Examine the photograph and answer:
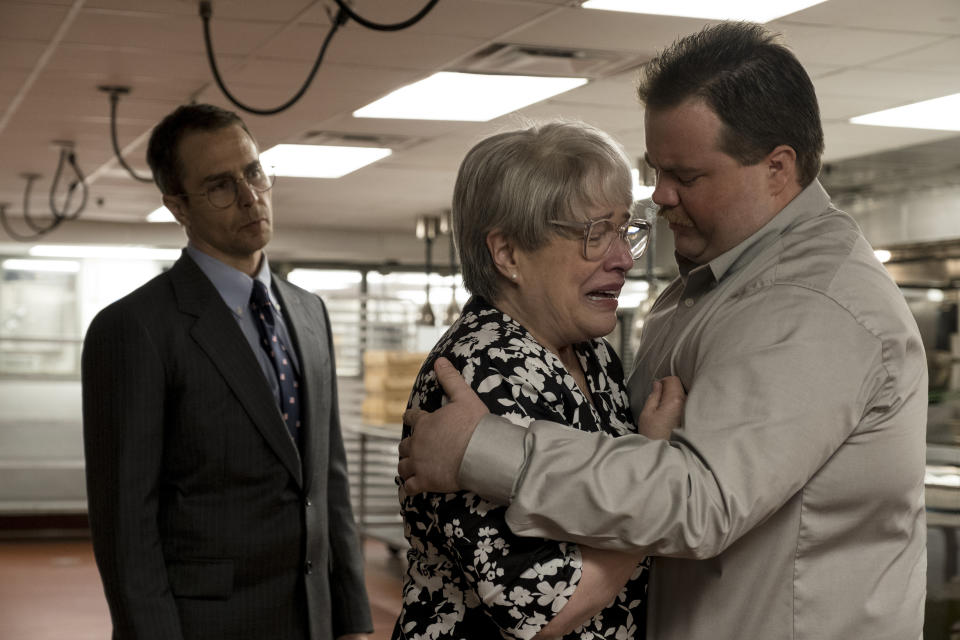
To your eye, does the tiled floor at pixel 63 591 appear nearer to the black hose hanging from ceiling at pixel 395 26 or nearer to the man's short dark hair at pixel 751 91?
the black hose hanging from ceiling at pixel 395 26

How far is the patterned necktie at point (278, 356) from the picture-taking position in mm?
2479

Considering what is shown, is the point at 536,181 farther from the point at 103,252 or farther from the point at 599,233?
the point at 103,252

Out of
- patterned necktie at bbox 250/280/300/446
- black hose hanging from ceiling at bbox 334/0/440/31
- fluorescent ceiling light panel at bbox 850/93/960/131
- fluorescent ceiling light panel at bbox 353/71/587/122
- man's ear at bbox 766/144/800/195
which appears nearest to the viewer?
man's ear at bbox 766/144/800/195

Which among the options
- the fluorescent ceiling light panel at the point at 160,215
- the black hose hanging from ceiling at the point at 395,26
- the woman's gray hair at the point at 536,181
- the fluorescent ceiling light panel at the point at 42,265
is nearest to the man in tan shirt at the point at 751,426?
the woman's gray hair at the point at 536,181

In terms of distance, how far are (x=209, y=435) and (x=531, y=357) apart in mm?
922

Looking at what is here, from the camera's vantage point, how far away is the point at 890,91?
5289 mm

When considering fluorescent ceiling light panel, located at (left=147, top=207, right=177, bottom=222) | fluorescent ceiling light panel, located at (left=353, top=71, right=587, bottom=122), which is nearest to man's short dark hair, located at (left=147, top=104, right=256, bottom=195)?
fluorescent ceiling light panel, located at (left=353, top=71, right=587, bottom=122)

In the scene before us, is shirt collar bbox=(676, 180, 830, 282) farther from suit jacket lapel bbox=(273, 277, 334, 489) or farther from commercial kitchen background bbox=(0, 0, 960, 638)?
commercial kitchen background bbox=(0, 0, 960, 638)

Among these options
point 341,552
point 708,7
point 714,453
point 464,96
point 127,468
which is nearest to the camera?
point 714,453

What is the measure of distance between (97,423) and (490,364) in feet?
3.39

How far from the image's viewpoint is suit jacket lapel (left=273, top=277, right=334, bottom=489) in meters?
2.49

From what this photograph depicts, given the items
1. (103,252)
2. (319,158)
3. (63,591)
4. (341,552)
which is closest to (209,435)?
(341,552)

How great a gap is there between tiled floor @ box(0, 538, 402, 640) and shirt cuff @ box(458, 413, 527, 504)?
5.30 m

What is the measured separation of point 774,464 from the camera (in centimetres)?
144
